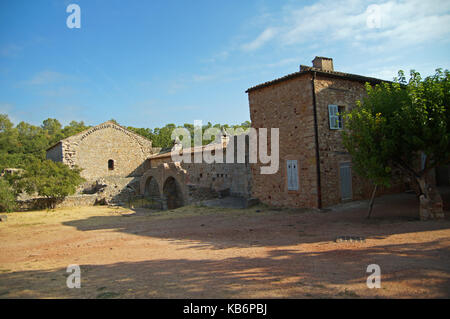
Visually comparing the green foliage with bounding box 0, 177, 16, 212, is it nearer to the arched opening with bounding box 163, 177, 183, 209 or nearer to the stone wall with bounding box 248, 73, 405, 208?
the arched opening with bounding box 163, 177, 183, 209

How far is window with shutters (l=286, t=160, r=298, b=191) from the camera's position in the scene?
12.9 m

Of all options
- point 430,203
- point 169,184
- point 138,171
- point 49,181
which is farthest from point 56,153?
point 430,203

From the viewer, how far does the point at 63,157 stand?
27.7m

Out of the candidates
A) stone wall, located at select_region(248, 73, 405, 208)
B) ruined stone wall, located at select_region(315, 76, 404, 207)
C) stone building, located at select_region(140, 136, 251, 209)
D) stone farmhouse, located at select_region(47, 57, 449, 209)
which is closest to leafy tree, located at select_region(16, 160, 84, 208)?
stone building, located at select_region(140, 136, 251, 209)

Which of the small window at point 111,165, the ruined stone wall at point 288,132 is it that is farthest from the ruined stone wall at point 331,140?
the small window at point 111,165

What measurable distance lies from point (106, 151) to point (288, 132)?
23.2 meters

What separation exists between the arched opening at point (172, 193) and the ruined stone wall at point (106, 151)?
1232 centimetres

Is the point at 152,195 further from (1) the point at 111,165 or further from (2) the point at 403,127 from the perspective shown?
(2) the point at 403,127

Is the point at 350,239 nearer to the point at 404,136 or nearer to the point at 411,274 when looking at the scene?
the point at 411,274

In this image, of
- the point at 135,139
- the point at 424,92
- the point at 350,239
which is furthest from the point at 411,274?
the point at 135,139

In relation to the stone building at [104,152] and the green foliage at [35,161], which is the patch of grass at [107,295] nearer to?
the green foliage at [35,161]

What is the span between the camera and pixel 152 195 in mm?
25281

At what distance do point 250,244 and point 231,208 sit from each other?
750 centimetres

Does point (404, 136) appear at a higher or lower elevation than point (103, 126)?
lower
